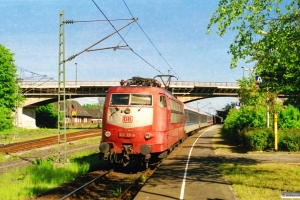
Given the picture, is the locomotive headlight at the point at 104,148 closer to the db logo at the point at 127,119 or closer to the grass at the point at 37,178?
the db logo at the point at 127,119

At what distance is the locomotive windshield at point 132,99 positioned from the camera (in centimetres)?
1472

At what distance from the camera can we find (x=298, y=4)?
11.4 meters

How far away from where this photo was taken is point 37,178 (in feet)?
43.0

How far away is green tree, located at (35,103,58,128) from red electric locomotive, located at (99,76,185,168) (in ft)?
217

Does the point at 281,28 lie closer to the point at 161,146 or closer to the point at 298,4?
the point at 298,4

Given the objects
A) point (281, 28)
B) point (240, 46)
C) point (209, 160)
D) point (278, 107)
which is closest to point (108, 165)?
point (209, 160)

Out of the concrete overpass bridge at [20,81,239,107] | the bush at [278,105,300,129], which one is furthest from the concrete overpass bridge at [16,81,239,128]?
the bush at [278,105,300,129]

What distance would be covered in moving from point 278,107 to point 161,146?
1128cm

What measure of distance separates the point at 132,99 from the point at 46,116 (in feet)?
221

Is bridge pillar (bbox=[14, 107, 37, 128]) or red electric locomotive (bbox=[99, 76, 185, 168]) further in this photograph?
bridge pillar (bbox=[14, 107, 37, 128])

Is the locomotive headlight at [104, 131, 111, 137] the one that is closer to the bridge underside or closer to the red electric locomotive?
the red electric locomotive

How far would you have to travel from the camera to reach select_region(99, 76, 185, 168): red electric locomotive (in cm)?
1424

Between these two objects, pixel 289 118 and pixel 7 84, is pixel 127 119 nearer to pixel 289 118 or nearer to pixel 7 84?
pixel 289 118

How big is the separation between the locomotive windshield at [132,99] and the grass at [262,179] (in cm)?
416
